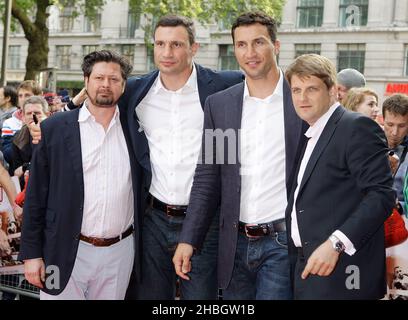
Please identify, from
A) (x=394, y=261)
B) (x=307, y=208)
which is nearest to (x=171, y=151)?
(x=307, y=208)

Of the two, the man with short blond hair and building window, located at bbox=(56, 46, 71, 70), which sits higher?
building window, located at bbox=(56, 46, 71, 70)

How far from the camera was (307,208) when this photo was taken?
3529mm

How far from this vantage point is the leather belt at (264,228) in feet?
13.1

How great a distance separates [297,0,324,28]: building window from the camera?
3506 centimetres

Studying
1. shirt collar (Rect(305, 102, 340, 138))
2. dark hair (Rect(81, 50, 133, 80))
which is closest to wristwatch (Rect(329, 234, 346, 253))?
shirt collar (Rect(305, 102, 340, 138))

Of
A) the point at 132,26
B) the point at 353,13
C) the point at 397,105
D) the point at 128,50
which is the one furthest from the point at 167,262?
the point at 132,26

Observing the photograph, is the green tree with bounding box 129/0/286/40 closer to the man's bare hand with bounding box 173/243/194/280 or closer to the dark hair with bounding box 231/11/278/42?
the dark hair with bounding box 231/11/278/42

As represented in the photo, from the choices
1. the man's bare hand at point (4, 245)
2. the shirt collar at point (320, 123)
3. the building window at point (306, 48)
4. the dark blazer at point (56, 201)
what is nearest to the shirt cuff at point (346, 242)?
the shirt collar at point (320, 123)

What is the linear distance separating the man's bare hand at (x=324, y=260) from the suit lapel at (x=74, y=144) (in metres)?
1.85

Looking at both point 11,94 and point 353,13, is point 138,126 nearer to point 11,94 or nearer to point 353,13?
point 11,94

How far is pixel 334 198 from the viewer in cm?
344

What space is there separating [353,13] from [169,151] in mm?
30715

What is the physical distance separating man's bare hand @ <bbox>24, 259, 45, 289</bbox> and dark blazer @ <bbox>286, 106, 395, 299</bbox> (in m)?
1.88
